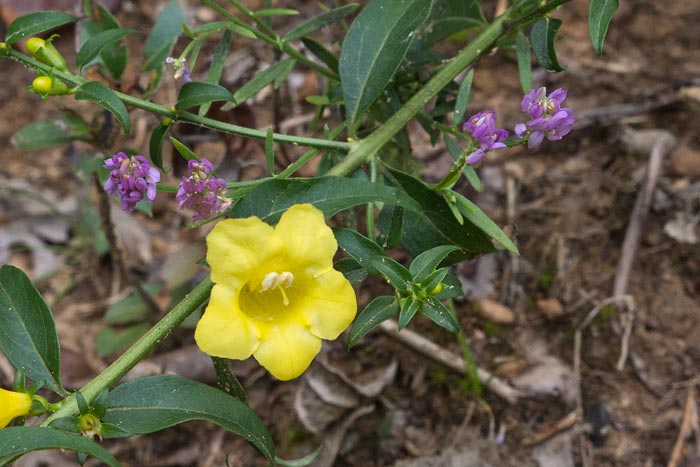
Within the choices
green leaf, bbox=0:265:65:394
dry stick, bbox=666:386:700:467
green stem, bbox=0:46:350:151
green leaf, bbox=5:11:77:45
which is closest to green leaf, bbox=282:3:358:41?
green stem, bbox=0:46:350:151

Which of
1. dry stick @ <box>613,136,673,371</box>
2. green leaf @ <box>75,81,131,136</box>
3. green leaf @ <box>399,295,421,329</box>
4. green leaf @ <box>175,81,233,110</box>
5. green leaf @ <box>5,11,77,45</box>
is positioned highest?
green leaf @ <box>5,11,77,45</box>

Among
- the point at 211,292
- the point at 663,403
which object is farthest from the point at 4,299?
the point at 663,403

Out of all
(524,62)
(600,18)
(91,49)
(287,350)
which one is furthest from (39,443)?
(524,62)

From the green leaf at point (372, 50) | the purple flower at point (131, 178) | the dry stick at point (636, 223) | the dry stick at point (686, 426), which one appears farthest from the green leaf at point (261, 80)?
the dry stick at point (686, 426)

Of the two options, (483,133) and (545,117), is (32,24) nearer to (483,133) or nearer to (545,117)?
(483,133)

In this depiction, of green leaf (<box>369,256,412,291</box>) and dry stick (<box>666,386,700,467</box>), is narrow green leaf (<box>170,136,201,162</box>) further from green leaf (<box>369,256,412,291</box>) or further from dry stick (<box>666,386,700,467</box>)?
dry stick (<box>666,386,700,467</box>)

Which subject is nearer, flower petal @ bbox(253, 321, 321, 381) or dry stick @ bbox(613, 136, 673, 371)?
flower petal @ bbox(253, 321, 321, 381)
